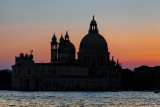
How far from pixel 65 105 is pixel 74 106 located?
3.02 m

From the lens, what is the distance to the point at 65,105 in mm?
117375

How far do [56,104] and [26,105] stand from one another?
5.65 m

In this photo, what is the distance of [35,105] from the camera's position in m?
116

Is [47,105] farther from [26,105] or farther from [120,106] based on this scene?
[120,106]

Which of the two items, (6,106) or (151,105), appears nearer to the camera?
(6,106)

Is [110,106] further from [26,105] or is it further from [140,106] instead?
[26,105]

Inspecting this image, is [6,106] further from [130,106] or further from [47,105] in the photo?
[130,106]

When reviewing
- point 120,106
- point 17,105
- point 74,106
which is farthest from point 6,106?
point 120,106

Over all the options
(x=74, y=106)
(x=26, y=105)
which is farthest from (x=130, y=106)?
(x=26, y=105)

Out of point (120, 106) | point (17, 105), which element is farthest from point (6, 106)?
point (120, 106)

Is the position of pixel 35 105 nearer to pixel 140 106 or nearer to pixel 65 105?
pixel 65 105

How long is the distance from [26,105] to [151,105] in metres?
21.3

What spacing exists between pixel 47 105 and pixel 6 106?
7.09 metres

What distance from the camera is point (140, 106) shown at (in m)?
118
